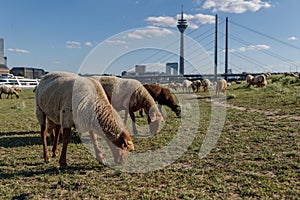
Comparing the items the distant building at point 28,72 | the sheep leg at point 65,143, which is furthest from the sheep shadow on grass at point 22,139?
the distant building at point 28,72

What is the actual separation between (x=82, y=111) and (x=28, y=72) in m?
96.0

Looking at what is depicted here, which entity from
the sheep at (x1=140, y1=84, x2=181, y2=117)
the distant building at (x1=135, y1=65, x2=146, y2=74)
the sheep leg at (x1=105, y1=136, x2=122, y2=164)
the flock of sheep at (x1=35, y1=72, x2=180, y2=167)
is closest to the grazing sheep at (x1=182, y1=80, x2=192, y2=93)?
the sheep at (x1=140, y1=84, x2=181, y2=117)

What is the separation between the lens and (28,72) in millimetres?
91562

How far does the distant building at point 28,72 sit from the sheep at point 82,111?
83.7m

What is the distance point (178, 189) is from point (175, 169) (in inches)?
40.1

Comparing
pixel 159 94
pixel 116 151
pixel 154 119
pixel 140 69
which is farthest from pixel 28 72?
pixel 116 151

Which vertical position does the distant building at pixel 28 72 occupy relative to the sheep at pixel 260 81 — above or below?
above

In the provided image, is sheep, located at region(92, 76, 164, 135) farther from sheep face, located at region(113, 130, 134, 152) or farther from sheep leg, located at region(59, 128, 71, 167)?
sheep face, located at region(113, 130, 134, 152)

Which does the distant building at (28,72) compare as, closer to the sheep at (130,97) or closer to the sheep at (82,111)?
the sheep at (130,97)

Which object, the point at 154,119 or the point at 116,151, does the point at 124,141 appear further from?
the point at 154,119

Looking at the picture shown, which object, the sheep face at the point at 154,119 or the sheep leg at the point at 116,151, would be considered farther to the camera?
the sheep face at the point at 154,119

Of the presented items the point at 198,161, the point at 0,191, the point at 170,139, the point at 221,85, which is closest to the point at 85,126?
the point at 0,191

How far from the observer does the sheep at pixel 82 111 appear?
5.16 meters

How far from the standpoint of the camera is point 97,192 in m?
4.43
